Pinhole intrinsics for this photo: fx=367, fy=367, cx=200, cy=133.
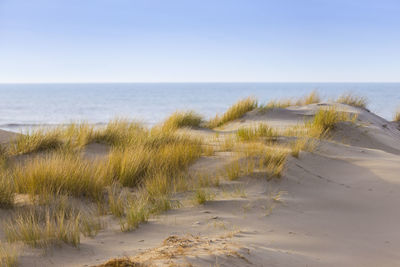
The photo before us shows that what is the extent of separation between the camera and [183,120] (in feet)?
31.2

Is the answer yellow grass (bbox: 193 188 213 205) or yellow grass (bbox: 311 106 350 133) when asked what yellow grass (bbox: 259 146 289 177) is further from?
yellow grass (bbox: 311 106 350 133)

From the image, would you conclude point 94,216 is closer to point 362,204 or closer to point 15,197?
point 15,197

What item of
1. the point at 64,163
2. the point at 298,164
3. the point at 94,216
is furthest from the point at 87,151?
the point at 298,164

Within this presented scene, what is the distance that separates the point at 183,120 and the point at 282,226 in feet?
21.3

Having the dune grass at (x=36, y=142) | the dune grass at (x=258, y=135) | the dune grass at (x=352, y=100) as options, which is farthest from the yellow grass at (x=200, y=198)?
the dune grass at (x=352, y=100)

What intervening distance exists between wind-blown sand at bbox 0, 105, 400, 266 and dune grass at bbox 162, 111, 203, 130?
13.3ft

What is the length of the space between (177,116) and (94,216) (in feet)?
20.1

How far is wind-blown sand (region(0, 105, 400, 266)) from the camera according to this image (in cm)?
246

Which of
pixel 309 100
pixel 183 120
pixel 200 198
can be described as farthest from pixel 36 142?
pixel 309 100

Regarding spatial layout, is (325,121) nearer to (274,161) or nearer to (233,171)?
(274,161)

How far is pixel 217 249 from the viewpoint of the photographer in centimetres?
244

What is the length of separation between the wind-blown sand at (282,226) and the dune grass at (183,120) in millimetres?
4043

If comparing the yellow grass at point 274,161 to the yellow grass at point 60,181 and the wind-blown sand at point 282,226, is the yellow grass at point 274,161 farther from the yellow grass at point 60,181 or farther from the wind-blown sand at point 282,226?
the yellow grass at point 60,181

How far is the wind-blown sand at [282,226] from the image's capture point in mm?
2463
